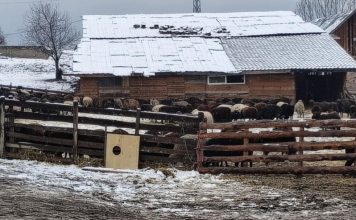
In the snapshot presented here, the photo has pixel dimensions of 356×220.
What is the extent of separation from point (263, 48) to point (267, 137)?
24216 millimetres

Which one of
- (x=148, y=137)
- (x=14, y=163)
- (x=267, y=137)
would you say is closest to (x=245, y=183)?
(x=267, y=137)

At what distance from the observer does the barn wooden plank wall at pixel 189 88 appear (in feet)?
103

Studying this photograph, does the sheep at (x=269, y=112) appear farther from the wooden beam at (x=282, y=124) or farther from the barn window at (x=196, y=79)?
the wooden beam at (x=282, y=124)

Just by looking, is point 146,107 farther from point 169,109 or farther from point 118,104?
point 118,104

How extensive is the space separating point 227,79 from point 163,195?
23417mm

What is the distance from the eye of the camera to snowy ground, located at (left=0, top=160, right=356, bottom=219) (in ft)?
26.3

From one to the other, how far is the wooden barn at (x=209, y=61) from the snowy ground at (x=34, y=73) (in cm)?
1127

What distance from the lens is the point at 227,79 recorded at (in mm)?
32375

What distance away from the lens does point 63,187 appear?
9562 millimetres

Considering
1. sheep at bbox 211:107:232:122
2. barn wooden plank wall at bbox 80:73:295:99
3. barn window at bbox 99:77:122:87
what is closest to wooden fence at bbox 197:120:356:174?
sheep at bbox 211:107:232:122

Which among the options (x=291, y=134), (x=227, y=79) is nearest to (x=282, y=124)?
(x=291, y=134)

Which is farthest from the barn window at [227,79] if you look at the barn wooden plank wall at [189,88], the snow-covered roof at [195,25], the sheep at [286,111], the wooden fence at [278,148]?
the wooden fence at [278,148]

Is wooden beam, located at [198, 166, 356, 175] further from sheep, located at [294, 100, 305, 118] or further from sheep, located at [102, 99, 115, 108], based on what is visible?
sheep, located at [102, 99, 115, 108]

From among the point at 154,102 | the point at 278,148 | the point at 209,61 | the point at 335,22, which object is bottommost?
the point at 278,148
